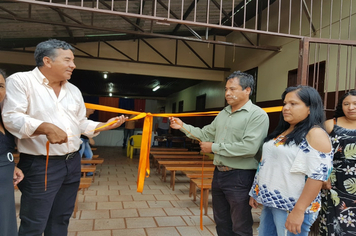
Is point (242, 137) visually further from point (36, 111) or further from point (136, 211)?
point (136, 211)

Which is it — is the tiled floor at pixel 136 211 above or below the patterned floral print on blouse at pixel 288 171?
below

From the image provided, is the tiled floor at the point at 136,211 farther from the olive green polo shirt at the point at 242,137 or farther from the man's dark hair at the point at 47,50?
the man's dark hair at the point at 47,50

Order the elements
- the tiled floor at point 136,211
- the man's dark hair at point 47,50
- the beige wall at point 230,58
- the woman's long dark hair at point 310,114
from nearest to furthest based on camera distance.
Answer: the woman's long dark hair at point 310,114, the man's dark hair at point 47,50, the tiled floor at point 136,211, the beige wall at point 230,58

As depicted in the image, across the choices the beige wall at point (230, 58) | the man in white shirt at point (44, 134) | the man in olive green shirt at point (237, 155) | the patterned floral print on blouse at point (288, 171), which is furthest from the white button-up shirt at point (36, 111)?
the beige wall at point (230, 58)

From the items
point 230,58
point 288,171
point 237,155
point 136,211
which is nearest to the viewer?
point 288,171

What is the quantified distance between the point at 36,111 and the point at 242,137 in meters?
1.43

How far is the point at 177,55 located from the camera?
9125 millimetres

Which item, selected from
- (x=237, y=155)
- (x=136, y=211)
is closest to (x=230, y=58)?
(x=136, y=211)

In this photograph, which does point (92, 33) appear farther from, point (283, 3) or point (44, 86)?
point (44, 86)

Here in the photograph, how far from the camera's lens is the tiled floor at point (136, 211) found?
9.42 feet

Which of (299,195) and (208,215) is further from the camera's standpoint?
(208,215)

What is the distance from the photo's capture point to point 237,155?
1.84 meters

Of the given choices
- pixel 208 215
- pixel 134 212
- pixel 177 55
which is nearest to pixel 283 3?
pixel 177 55

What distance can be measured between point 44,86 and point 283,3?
19.7ft
